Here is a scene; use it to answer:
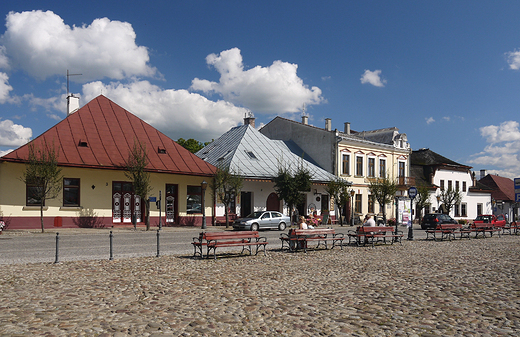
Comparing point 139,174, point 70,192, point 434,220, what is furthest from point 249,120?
point 70,192

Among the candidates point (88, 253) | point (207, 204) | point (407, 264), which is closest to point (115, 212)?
point (207, 204)

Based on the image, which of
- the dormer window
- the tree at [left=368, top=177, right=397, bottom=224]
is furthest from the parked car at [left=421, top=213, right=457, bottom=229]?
the dormer window

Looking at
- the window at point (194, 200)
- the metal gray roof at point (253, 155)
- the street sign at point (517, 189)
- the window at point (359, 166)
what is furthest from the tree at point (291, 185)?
the street sign at point (517, 189)

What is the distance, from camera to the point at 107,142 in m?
28.7

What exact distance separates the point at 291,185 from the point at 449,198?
24941mm

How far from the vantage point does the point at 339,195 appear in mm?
37906

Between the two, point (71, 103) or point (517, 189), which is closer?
point (517, 189)

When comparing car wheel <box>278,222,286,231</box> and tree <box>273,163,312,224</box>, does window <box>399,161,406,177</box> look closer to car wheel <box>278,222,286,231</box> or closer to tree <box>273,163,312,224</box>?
tree <box>273,163,312,224</box>

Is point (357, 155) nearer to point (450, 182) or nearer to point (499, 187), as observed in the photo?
point (450, 182)

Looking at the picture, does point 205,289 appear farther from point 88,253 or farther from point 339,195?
point 339,195

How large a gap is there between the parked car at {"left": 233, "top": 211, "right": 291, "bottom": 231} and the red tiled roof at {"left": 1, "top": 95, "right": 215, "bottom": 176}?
4.61 m

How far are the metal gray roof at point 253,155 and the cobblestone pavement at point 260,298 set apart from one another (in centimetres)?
2203

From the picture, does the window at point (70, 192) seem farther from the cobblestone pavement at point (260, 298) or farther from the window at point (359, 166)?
A: the window at point (359, 166)

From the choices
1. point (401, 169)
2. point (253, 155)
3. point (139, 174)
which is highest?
point (253, 155)
